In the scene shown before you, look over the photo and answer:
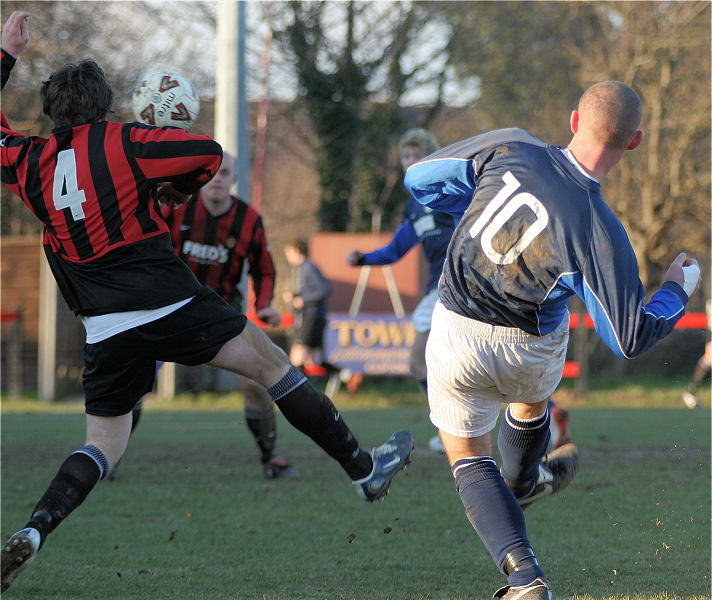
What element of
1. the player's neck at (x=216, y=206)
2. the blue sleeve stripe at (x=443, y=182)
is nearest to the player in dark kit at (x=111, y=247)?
the blue sleeve stripe at (x=443, y=182)

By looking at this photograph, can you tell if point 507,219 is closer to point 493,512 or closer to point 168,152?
point 493,512

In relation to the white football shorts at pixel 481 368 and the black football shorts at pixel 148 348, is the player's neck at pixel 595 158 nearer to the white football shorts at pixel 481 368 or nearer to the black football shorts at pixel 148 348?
the white football shorts at pixel 481 368

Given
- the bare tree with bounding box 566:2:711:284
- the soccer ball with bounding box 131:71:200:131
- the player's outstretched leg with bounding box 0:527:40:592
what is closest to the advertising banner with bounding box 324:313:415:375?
the bare tree with bounding box 566:2:711:284

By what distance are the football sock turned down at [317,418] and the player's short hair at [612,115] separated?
5.47 ft

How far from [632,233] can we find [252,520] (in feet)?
60.8

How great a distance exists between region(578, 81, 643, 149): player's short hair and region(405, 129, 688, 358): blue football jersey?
5.7 inches

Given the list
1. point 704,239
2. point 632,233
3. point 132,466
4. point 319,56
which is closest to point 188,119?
point 132,466

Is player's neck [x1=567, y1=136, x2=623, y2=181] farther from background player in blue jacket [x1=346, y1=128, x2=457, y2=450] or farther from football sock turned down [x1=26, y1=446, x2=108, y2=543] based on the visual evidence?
background player in blue jacket [x1=346, y1=128, x2=457, y2=450]

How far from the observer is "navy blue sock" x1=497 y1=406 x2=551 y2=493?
13.0 ft

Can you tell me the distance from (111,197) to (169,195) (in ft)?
1.50

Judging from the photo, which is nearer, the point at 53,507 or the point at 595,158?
the point at 595,158

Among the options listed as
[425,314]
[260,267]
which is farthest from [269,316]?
[425,314]

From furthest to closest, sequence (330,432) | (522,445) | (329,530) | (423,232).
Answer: (423,232) < (329,530) < (330,432) < (522,445)

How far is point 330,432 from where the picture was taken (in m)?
4.11
